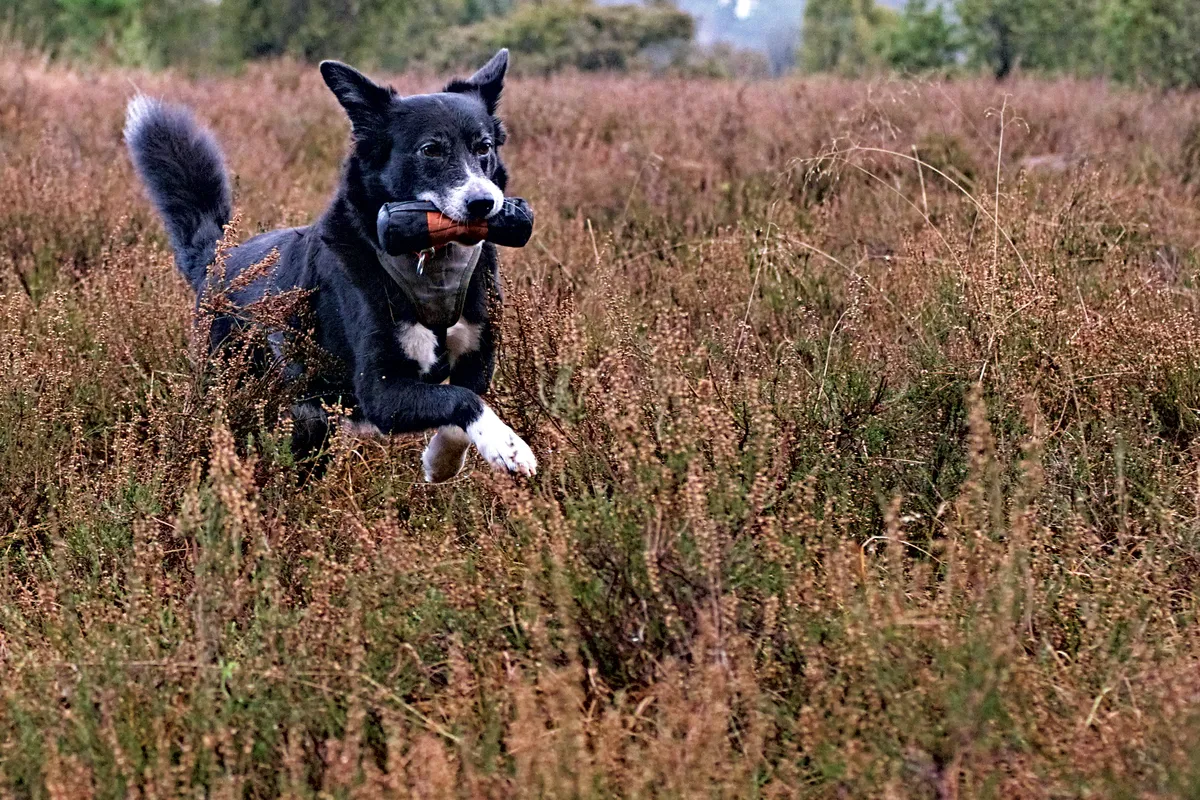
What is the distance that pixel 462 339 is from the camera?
12.4ft

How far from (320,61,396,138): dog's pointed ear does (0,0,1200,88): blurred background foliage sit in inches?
319

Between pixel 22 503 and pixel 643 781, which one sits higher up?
pixel 643 781

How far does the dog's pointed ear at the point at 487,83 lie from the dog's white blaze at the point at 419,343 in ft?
3.12

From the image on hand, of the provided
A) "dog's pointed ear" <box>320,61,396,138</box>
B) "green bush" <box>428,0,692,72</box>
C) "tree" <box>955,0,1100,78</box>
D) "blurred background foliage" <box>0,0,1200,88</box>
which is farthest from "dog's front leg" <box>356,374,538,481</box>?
"green bush" <box>428,0,692,72</box>

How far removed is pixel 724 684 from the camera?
2107mm

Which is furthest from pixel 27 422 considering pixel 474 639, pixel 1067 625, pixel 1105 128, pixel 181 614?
pixel 1105 128

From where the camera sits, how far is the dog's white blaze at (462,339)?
3762 millimetres

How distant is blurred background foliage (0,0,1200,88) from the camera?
13.3 meters

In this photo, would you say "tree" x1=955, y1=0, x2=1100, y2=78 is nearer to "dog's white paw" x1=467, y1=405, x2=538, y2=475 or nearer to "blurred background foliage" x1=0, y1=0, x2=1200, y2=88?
"blurred background foliage" x1=0, y1=0, x2=1200, y2=88

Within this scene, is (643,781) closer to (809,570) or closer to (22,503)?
(809,570)

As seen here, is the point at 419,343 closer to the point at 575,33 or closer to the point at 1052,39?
the point at 1052,39

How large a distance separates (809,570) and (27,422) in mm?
2434

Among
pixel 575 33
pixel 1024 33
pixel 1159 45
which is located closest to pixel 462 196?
pixel 1159 45

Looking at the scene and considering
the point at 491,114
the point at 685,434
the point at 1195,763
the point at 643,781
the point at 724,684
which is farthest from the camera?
the point at 491,114
